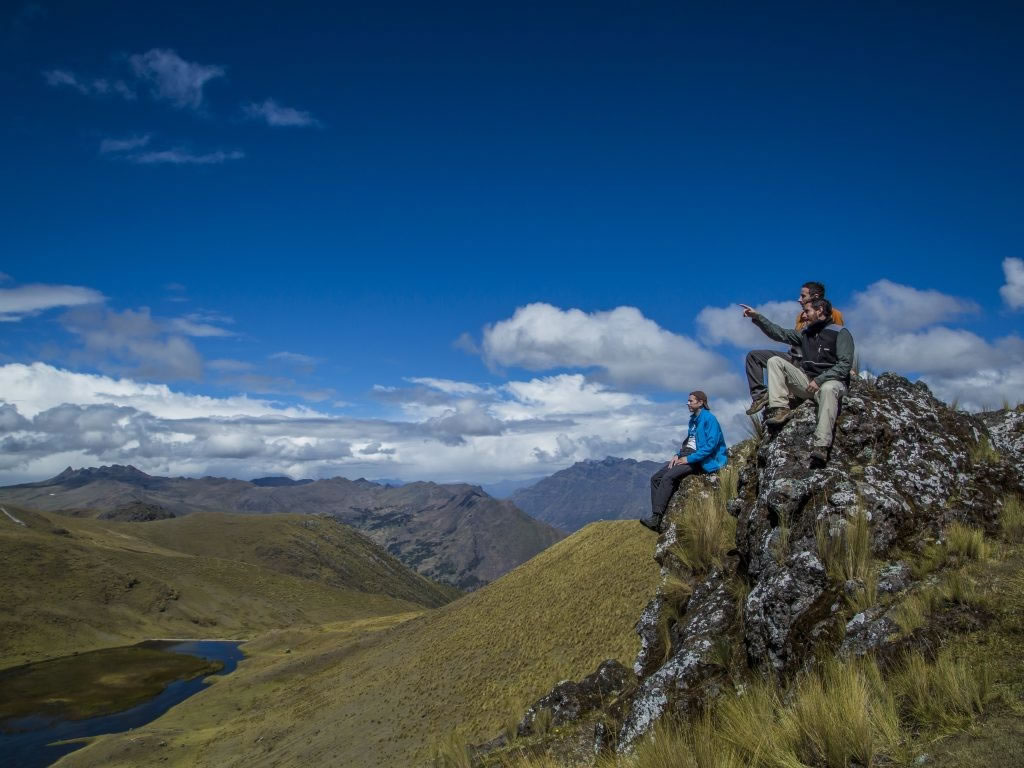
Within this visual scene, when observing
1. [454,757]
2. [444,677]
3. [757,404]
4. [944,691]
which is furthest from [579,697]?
[444,677]

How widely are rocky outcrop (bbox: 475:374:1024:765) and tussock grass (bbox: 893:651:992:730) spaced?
837 mm

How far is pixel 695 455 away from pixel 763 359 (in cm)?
281

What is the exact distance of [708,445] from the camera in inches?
571

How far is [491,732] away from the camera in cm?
2327

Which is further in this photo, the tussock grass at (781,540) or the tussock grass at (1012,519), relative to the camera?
the tussock grass at (781,540)

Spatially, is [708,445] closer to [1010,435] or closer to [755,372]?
[755,372]

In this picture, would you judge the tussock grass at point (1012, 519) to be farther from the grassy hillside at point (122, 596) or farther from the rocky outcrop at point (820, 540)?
the grassy hillside at point (122, 596)

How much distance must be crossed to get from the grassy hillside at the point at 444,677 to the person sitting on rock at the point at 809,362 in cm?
1423

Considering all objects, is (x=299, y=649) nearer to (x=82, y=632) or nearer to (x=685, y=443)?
(x=82, y=632)

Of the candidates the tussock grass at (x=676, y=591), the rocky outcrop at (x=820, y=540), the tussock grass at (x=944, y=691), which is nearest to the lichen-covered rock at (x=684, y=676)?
the rocky outcrop at (x=820, y=540)

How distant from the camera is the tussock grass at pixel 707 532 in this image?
11.6 meters

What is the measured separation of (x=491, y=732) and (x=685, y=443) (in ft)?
50.7

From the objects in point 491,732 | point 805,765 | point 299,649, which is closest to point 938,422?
point 805,765

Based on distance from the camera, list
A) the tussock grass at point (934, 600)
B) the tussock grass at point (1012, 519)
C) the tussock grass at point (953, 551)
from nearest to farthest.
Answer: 1. the tussock grass at point (934, 600)
2. the tussock grass at point (953, 551)
3. the tussock grass at point (1012, 519)
